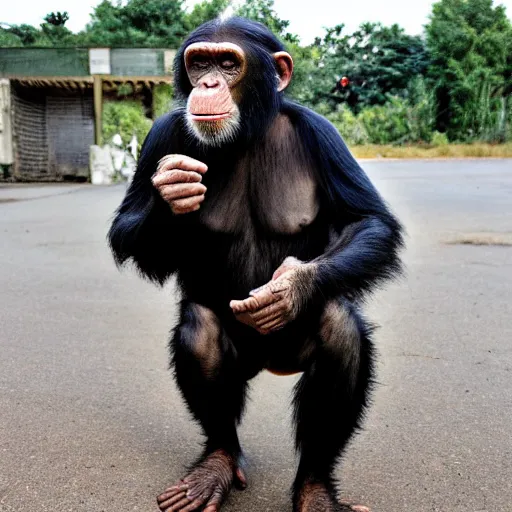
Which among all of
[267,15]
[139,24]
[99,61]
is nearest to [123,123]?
[99,61]

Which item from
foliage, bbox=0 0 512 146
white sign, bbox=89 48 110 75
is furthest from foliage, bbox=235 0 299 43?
white sign, bbox=89 48 110 75

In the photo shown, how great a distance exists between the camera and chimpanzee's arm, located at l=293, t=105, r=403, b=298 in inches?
81.7

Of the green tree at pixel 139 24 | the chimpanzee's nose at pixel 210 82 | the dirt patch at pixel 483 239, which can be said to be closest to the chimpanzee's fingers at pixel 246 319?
the chimpanzee's nose at pixel 210 82

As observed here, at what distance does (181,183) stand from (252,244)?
1.09ft

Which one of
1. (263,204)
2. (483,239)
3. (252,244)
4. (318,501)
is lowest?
(483,239)

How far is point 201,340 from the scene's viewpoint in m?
2.08

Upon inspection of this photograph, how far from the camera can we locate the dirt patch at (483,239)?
22.6 feet

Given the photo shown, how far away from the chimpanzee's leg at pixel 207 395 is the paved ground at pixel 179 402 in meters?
0.07

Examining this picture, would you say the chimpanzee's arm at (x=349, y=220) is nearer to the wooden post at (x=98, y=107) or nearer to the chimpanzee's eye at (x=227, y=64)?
the chimpanzee's eye at (x=227, y=64)

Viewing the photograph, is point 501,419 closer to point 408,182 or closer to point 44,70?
point 408,182

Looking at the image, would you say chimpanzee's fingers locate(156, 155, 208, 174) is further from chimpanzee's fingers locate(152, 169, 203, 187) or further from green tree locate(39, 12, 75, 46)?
green tree locate(39, 12, 75, 46)

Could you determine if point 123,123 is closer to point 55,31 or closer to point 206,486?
point 206,486

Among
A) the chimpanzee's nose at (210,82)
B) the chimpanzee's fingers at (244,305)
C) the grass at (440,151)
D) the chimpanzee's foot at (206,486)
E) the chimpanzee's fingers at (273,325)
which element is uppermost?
the chimpanzee's nose at (210,82)

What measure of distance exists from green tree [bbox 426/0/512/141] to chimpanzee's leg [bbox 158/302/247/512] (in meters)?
28.1
